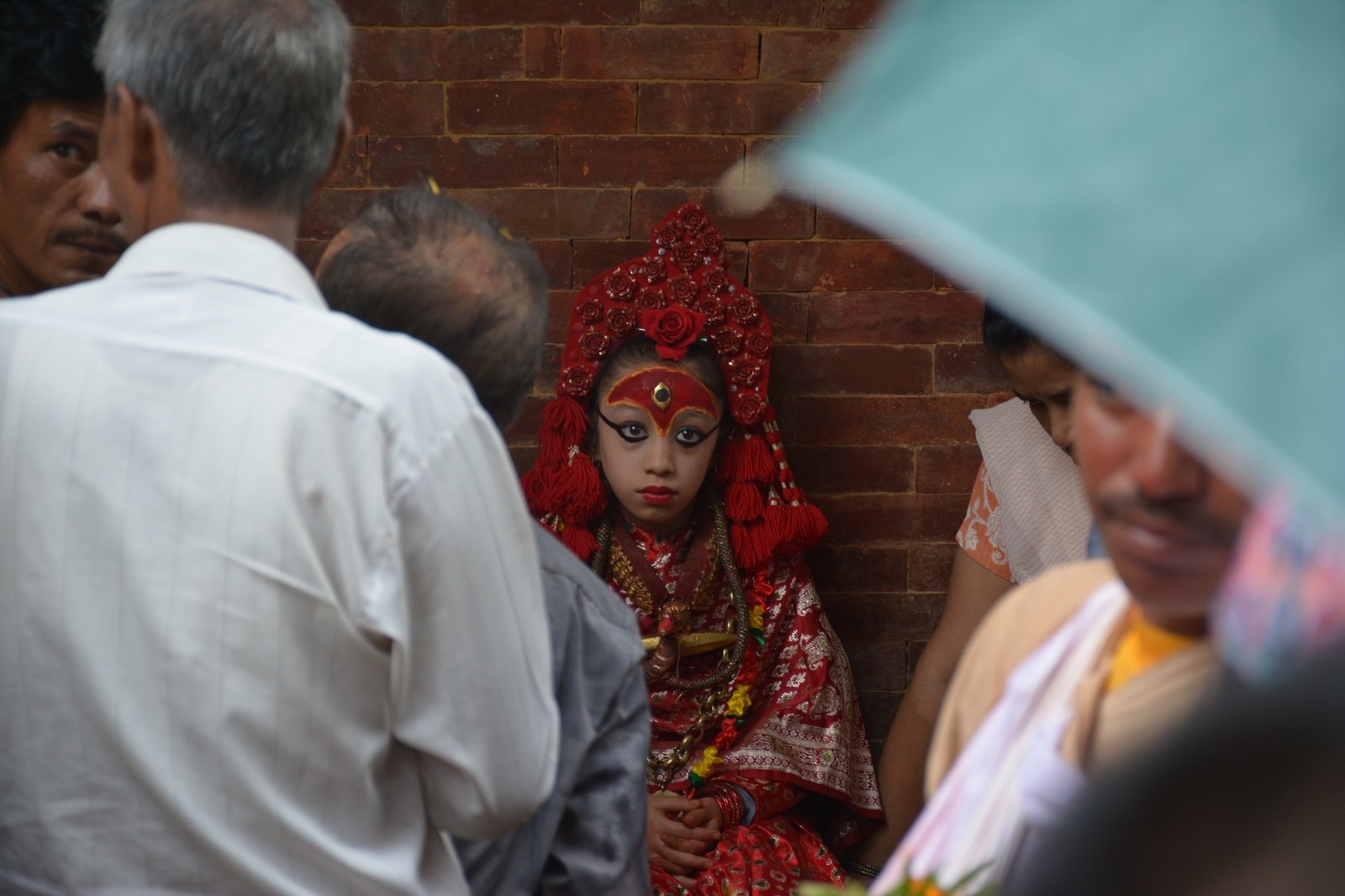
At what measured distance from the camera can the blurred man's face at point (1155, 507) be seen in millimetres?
843

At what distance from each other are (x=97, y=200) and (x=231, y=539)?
108 cm

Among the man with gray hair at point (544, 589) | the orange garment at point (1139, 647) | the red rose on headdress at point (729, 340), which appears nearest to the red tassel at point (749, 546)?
the red rose on headdress at point (729, 340)

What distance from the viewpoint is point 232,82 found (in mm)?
1332

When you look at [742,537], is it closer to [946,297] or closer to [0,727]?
[946,297]

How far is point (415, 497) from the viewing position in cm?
129

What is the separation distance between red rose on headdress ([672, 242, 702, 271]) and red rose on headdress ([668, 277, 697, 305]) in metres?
0.04

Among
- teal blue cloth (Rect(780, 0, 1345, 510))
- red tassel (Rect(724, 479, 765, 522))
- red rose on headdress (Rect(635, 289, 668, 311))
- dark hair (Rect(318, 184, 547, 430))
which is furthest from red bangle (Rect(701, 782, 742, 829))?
teal blue cloth (Rect(780, 0, 1345, 510))

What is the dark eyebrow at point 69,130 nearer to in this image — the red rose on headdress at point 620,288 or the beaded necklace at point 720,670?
the red rose on headdress at point 620,288

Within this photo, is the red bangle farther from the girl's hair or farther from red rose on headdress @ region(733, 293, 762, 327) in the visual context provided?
red rose on headdress @ region(733, 293, 762, 327)

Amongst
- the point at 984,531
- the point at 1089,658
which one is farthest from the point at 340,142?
the point at 984,531

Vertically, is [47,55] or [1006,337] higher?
[47,55]

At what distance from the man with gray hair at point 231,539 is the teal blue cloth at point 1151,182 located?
2.33ft

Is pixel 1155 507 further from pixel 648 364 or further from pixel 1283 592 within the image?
pixel 648 364

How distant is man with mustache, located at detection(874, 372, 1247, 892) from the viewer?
868 mm
